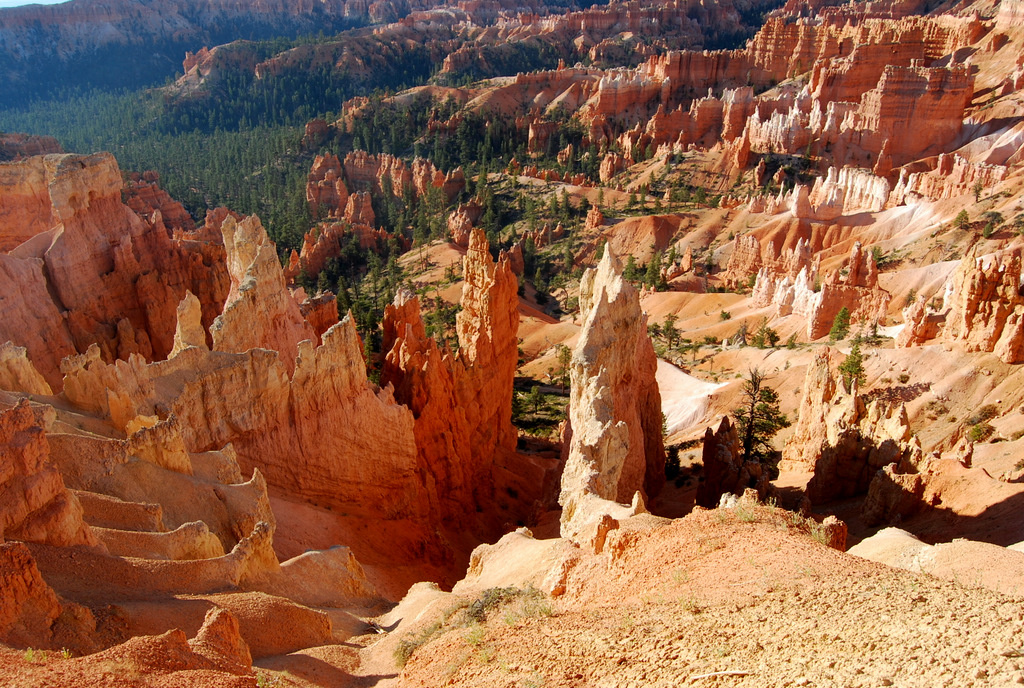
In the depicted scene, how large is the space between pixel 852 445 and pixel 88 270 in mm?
31292

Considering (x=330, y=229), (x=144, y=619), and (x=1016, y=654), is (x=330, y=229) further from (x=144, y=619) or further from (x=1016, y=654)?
(x=1016, y=654)

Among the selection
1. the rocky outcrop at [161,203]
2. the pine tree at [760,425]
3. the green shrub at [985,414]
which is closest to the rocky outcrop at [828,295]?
the pine tree at [760,425]

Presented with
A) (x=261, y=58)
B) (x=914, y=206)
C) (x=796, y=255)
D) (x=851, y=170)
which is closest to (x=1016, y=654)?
(x=796, y=255)

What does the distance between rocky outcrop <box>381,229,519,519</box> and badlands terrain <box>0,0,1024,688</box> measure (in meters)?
0.14

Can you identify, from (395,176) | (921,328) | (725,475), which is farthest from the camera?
(395,176)

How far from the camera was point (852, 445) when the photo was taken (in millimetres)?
23484

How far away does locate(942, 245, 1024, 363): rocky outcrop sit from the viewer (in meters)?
28.6

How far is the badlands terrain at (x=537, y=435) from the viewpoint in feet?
30.3

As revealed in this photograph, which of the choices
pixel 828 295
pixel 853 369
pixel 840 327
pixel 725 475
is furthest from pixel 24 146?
pixel 853 369

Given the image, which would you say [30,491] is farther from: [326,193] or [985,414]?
[326,193]

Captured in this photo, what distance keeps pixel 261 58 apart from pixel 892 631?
17070cm

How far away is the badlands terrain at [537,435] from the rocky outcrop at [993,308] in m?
0.14

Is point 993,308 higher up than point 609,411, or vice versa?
point 609,411

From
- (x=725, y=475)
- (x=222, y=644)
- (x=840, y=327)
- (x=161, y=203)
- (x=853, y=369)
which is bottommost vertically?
(x=840, y=327)
